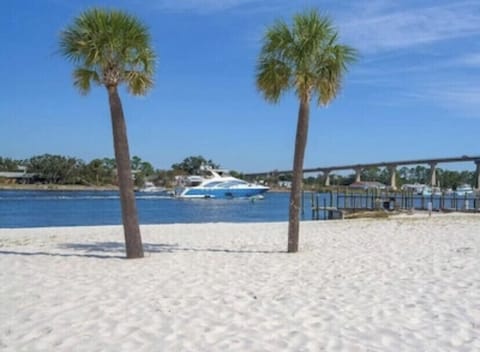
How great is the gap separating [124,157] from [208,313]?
22.1 ft

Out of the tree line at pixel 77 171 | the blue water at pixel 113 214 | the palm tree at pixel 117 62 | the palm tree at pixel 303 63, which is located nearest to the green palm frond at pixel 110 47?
the palm tree at pixel 117 62

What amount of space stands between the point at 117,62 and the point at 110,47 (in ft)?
1.68

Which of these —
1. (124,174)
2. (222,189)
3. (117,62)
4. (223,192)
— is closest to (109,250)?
(124,174)

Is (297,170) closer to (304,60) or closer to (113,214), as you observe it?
(304,60)

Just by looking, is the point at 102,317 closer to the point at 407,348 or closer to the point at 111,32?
the point at 407,348

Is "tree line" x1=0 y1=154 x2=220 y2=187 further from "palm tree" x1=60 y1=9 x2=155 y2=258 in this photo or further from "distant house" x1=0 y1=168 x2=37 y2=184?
"palm tree" x1=60 y1=9 x2=155 y2=258

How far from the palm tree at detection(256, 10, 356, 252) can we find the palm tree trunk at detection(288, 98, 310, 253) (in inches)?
1.0

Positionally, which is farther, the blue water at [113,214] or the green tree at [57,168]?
the green tree at [57,168]

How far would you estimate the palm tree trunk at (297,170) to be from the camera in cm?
1401

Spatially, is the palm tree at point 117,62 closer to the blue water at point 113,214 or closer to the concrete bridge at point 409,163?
the blue water at point 113,214

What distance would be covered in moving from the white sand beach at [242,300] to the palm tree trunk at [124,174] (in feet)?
1.75

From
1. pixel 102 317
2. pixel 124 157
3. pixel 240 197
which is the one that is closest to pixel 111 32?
pixel 124 157

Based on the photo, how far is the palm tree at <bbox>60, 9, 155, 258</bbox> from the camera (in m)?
Result: 12.2

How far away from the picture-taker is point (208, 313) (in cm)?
702
